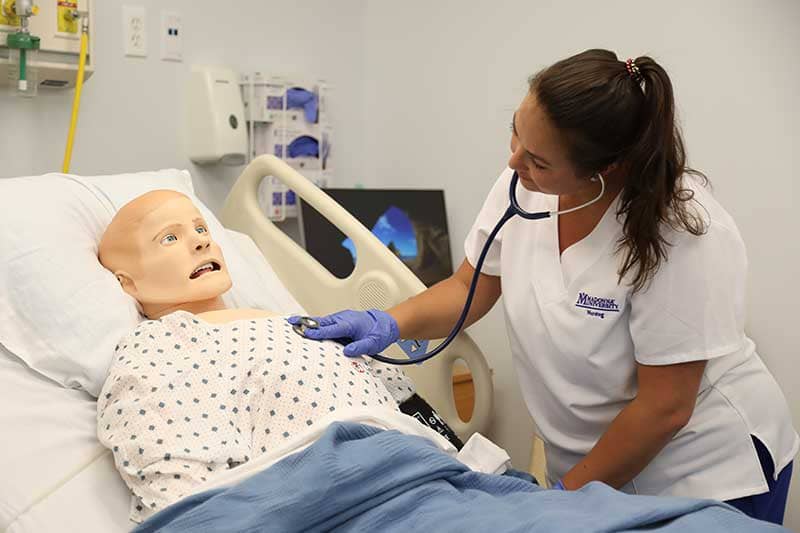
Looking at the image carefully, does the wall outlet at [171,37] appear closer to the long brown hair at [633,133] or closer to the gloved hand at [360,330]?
the gloved hand at [360,330]

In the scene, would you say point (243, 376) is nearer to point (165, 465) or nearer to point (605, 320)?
point (165, 465)

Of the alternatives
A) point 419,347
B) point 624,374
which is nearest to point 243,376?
point 419,347

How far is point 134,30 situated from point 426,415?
1368 millimetres

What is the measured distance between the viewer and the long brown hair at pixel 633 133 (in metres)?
1.32

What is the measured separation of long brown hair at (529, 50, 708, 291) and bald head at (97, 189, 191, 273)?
77 cm

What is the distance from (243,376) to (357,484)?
0.36 meters

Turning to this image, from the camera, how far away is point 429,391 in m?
1.84

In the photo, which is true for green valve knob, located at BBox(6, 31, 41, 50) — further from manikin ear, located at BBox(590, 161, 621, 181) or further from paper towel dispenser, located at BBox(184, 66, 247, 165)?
manikin ear, located at BBox(590, 161, 621, 181)

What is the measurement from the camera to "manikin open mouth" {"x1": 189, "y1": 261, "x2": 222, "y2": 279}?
160 centimetres

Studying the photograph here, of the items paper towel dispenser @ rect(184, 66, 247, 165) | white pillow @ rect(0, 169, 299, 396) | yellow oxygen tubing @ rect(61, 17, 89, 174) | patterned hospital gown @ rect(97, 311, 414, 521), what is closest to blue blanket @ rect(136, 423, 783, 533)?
patterned hospital gown @ rect(97, 311, 414, 521)

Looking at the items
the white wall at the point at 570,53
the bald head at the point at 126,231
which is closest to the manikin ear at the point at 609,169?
the white wall at the point at 570,53

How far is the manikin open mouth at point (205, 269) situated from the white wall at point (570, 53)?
0.76m

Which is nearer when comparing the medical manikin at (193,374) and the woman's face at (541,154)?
the medical manikin at (193,374)

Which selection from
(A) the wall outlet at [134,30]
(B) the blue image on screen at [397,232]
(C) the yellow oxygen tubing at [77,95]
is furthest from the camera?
(B) the blue image on screen at [397,232]
